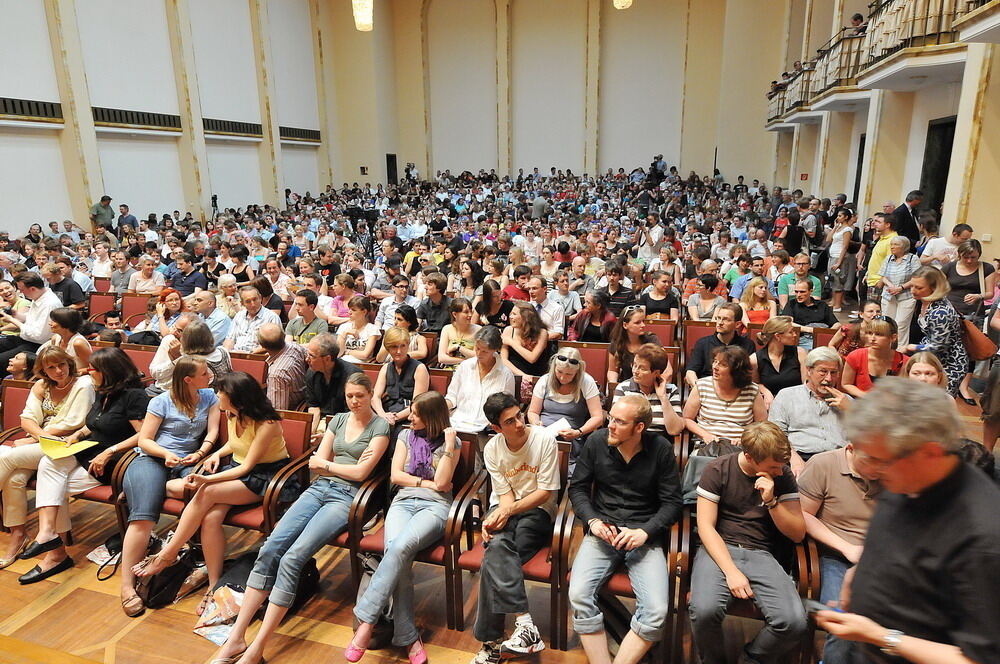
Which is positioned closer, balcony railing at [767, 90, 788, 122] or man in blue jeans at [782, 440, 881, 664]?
man in blue jeans at [782, 440, 881, 664]

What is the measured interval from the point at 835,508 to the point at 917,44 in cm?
736

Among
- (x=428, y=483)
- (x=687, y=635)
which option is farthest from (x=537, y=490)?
(x=687, y=635)

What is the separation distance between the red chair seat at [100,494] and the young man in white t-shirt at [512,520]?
7.19 ft

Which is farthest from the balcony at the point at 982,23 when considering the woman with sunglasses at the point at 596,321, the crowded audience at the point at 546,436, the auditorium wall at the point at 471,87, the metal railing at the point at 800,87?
the auditorium wall at the point at 471,87

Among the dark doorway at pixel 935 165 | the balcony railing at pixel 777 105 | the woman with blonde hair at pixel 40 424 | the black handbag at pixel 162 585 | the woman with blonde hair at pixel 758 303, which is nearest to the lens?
the black handbag at pixel 162 585

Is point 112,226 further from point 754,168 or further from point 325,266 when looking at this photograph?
point 754,168

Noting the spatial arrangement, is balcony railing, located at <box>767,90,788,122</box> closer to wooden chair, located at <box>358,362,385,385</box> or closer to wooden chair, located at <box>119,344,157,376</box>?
wooden chair, located at <box>358,362,385,385</box>

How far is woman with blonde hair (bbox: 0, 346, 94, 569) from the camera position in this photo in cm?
359

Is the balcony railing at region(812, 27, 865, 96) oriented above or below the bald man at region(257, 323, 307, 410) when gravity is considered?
above

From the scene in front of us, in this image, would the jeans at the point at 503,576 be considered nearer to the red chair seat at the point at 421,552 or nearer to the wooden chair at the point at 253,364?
the red chair seat at the point at 421,552


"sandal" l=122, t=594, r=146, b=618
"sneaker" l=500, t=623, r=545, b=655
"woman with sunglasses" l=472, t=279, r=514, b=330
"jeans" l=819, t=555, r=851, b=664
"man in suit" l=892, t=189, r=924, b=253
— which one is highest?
"man in suit" l=892, t=189, r=924, b=253

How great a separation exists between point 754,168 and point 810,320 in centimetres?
1729

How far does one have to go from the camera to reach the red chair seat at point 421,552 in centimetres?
294

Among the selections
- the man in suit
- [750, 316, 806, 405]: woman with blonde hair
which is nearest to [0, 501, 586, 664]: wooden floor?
[750, 316, 806, 405]: woman with blonde hair
